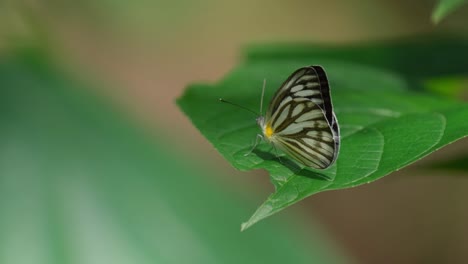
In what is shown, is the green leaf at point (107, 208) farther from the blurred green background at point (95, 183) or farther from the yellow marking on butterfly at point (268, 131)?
the yellow marking on butterfly at point (268, 131)

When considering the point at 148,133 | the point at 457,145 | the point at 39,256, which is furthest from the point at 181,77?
the point at 39,256

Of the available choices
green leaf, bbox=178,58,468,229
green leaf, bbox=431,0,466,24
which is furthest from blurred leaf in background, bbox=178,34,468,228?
green leaf, bbox=431,0,466,24

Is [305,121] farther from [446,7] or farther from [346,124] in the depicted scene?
[446,7]

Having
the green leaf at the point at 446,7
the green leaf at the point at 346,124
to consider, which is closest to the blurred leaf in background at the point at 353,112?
the green leaf at the point at 346,124

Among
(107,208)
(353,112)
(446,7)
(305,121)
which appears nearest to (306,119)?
(305,121)

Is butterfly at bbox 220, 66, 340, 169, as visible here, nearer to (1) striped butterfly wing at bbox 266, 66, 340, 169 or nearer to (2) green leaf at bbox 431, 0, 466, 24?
(1) striped butterfly wing at bbox 266, 66, 340, 169
